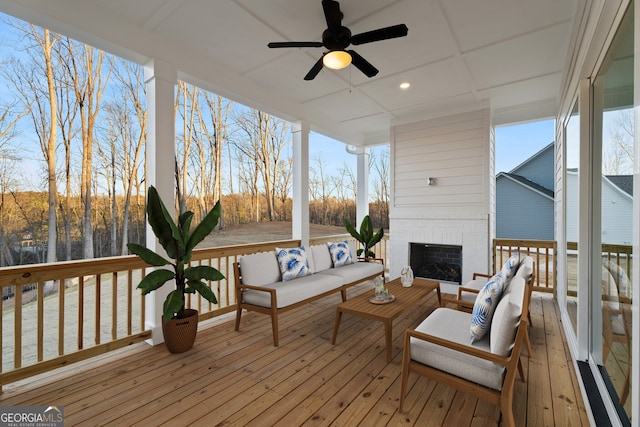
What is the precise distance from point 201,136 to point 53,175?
6.81 feet

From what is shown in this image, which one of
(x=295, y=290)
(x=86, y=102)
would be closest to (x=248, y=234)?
(x=295, y=290)

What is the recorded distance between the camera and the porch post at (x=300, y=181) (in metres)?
4.85

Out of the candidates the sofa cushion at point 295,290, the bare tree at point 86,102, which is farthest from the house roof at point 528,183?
the bare tree at point 86,102

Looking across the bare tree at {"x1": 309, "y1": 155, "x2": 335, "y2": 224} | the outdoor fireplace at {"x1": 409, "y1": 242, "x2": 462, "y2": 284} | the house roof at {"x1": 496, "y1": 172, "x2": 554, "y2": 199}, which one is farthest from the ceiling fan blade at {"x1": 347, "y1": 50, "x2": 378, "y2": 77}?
→ the bare tree at {"x1": 309, "y1": 155, "x2": 335, "y2": 224}

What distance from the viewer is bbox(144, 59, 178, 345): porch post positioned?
9.73ft

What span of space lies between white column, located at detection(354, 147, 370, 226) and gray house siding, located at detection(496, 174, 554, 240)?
8.76 feet

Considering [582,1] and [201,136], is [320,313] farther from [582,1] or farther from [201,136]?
[582,1]

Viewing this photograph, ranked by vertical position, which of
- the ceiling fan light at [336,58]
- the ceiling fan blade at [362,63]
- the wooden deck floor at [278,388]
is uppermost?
the ceiling fan blade at [362,63]

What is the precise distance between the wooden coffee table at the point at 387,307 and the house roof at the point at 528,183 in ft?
10.1

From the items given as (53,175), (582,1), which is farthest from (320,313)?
(582,1)

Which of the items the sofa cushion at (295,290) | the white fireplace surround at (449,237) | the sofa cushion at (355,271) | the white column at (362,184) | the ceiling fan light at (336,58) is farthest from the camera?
the white column at (362,184)

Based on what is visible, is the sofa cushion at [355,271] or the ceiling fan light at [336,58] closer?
the ceiling fan light at [336,58]

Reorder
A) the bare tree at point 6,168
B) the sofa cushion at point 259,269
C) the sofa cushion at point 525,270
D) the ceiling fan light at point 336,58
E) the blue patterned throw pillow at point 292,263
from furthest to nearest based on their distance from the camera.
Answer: the blue patterned throw pillow at point 292,263
the sofa cushion at point 259,269
the bare tree at point 6,168
the ceiling fan light at point 336,58
the sofa cushion at point 525,270

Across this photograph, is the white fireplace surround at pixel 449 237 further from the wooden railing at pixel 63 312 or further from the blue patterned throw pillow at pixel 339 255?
the wooden railing at pixel 63 312
